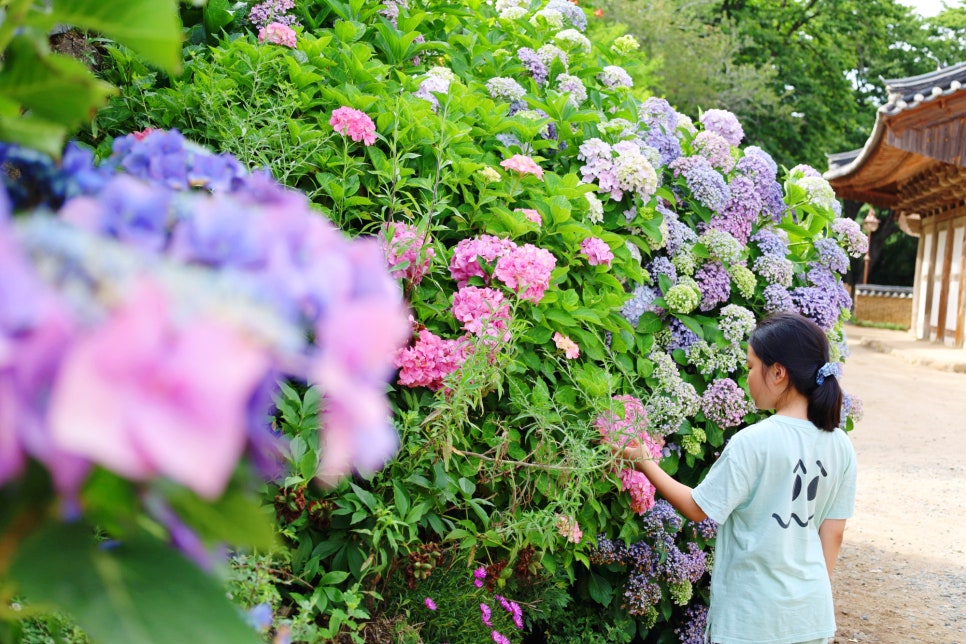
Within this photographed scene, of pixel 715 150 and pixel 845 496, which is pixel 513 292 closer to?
pixel 845 496

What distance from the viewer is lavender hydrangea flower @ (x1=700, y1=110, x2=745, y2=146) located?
4.18m

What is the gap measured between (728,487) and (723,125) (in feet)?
6.87

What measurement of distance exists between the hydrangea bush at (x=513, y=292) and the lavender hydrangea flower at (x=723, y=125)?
0.03ft

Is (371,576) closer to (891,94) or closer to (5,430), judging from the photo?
(5,430)

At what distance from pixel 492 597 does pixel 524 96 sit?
1.92m

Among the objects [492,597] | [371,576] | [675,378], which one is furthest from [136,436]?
[675,378]

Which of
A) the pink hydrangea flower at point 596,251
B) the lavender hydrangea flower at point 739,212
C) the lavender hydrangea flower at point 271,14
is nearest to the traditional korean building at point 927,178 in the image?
the lavender hydrangea flower at point 739,212

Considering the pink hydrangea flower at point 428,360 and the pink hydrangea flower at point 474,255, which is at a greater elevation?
the pink hydrangea flower at point 474,255

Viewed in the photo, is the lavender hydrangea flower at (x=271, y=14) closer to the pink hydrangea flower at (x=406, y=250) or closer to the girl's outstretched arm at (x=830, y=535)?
the pink hydrangea flower at (x=406, y=250)

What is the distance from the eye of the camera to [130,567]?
485 millimetres

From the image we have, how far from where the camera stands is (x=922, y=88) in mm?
12469

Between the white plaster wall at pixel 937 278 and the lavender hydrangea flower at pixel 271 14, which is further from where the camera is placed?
the white plaster wall at pixel 937 278

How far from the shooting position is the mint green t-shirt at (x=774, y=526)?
8.89 feet

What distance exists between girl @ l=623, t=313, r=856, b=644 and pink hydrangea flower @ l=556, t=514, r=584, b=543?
29 cm
